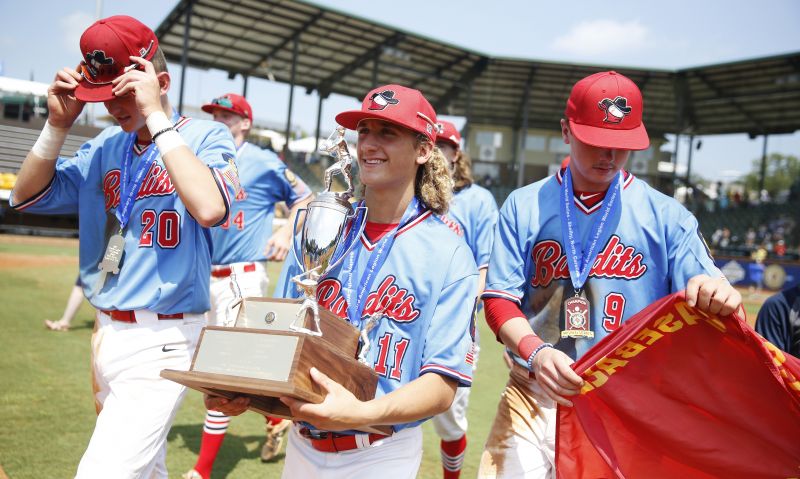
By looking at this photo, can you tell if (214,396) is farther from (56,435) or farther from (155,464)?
(56,435)

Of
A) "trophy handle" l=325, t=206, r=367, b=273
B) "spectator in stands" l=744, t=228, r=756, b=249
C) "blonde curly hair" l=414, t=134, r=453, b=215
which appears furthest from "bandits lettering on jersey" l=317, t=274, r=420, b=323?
"spectator in stands" l=744, t=228, r=756, b=249

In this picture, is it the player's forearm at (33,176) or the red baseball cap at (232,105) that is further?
the red baseball cap at (232,105)

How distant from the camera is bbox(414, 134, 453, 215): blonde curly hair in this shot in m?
2.65

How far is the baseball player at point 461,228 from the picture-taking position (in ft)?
15.3

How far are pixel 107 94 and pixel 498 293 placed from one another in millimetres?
1794

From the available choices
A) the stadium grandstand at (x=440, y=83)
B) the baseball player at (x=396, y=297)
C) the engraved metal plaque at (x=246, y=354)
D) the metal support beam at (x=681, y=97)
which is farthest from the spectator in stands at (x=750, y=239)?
the engraved metal plaque at (x=246, y=354)

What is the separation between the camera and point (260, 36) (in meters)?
25.4

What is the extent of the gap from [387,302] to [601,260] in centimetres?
104

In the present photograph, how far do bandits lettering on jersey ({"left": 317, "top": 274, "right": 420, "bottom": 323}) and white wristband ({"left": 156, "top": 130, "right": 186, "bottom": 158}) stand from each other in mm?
811

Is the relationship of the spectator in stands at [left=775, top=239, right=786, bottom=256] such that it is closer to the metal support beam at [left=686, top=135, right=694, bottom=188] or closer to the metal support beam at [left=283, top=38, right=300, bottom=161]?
the metal support beam at [left=686, top=135, right=694, bottom=188]

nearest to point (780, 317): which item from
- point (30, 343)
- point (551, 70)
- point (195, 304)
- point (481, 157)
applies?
point (195, 304)

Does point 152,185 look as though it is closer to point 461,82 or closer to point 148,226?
point 148,226

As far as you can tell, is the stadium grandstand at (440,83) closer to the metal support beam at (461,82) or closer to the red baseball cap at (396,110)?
the metal support beam at (461,82)

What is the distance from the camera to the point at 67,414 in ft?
17.7
